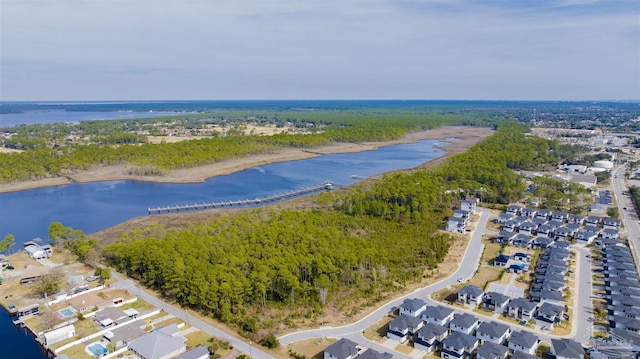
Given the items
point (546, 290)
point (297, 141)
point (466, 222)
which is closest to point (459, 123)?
point (297, 141)

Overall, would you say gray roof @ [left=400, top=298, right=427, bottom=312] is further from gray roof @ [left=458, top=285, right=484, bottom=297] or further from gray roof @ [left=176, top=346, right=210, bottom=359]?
gray roof @ [left=176, top=346, right=210, bottom=359]

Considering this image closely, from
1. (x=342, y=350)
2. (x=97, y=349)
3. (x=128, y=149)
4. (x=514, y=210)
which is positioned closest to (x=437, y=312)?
(x=342, y=350)

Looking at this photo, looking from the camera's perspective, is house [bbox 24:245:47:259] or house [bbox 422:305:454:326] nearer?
house [bbox 422:305:454:326]

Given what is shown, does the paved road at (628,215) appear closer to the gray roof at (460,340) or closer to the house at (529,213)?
the house at (529,213)

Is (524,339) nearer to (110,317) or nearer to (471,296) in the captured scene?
(471,296)

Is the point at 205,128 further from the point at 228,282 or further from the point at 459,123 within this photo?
the point at 228,282

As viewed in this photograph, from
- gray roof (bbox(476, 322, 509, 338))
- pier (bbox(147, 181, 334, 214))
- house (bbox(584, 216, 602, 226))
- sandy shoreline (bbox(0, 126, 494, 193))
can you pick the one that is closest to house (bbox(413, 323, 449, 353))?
gray roof (bbox(476, 322, 509, 338))

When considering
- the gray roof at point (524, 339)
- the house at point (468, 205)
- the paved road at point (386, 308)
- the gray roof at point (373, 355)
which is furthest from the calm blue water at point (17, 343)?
the house at point (468, 205)
